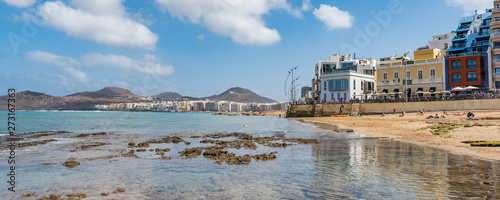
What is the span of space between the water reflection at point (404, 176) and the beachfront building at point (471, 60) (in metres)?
48.3

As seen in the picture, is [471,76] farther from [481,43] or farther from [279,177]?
[279,177]

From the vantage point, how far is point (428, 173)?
438 inches

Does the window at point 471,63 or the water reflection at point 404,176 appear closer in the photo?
the water reflection at point 404,176

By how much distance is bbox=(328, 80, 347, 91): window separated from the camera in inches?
2505

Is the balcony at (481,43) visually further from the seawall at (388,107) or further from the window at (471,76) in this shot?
the seawall at (388,107)

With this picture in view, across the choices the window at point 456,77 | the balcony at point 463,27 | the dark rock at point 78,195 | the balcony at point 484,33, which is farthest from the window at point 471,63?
the dark rock at point 78,195

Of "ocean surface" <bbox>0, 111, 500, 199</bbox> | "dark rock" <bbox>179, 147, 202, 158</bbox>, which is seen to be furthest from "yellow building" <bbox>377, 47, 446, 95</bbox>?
"dark rock" <bbox>179, 147, 202, 158</bbox>

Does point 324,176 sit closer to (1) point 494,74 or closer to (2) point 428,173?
(2) point 428,173

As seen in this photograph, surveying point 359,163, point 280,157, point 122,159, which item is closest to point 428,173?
point 359,163

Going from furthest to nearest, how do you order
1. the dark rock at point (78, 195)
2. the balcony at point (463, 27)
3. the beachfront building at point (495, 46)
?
the balcony at point (463, 27) → the beachfront building at point (495, 46) → the dark rock at point (78, 195)

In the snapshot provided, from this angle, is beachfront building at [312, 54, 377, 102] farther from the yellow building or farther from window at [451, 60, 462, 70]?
window at [451, 60, 462, 70]

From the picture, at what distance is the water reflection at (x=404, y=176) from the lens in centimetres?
874

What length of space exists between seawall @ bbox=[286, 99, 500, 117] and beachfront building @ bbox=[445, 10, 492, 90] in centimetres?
984

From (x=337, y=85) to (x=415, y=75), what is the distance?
49.2 ft
